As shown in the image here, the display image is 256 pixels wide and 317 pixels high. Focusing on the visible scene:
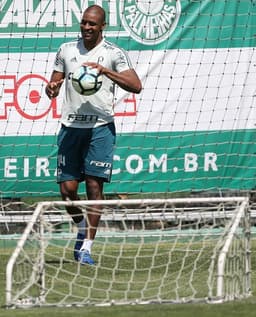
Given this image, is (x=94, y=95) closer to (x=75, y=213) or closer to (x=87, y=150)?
(x=87, y=150)

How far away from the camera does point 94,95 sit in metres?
10.3

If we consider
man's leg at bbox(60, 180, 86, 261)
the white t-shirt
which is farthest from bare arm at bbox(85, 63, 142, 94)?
man's leg at bbox(60, 180, 86, 261)

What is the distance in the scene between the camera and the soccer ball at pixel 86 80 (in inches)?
390

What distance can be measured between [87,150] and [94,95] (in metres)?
0.51

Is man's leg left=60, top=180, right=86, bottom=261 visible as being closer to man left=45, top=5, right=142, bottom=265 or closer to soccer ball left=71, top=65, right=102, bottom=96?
man left=45, top=5, right=142, bottom=265

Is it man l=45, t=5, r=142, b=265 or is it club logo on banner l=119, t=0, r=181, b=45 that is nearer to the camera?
man l=45, t=5, r=142, b=265

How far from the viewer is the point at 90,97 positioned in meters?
10.3

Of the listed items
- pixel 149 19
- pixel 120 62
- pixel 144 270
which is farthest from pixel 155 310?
pixel 149 19

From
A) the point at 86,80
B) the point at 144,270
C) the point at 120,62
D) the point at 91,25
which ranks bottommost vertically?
the point at 144,270

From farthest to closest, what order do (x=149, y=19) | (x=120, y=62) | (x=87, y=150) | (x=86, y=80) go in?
(x=149, y=19), (x=87, y=150), (x=120, y=62), (x=86, y=80)

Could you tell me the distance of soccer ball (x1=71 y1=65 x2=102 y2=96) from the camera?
32.5ft

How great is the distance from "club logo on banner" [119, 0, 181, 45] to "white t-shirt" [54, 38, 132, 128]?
3.24 m

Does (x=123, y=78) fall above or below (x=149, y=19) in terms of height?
below

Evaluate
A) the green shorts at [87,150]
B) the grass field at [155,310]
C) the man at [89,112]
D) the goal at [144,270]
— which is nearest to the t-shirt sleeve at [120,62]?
the man at [89,112]
